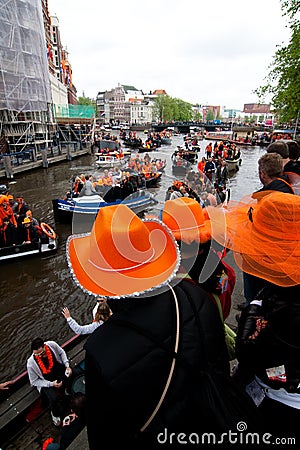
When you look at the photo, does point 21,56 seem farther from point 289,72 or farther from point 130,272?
point 130,272

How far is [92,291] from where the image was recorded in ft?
4.45

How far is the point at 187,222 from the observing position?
7.19 feet

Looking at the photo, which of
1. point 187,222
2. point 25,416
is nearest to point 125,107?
point 25,416

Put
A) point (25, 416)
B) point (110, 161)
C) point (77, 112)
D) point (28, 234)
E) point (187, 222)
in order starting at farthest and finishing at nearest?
A: point (77, 112), point (110, 161), point (28, 234), point (25, 416), point (187, 222)

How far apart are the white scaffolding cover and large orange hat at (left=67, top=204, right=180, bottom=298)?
23.0 m

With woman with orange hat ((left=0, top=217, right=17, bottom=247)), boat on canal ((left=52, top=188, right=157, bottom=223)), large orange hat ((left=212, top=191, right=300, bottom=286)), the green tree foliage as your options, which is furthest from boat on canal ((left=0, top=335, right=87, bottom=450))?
the green tree foliage

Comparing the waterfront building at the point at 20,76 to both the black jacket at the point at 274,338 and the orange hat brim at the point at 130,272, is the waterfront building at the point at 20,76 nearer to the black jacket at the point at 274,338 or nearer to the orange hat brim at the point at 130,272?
the orange hat brim at the point at 130,272

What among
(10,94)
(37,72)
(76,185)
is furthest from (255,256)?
(37,72)

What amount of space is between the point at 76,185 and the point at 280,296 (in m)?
12.2

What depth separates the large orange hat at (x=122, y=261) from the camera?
1262 millimetres

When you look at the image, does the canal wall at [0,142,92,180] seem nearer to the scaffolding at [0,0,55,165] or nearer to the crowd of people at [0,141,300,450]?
the scaffolding at [0,0,55,165]

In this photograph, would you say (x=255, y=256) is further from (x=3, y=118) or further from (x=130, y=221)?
(x=3, y=118)

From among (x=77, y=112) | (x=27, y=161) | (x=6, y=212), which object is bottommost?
(x=27, y=161)

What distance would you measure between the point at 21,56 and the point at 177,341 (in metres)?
26.0
